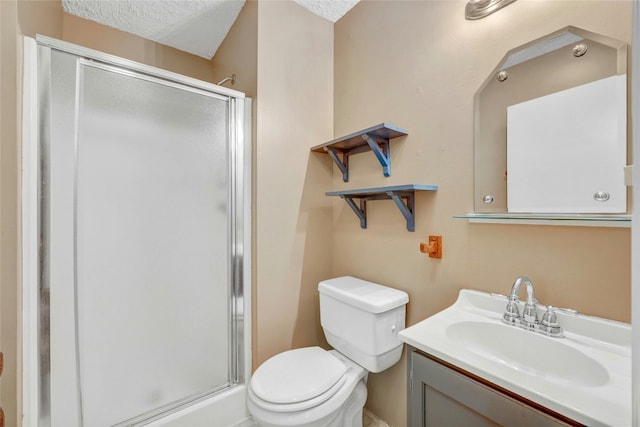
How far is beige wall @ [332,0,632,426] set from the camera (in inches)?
33.4

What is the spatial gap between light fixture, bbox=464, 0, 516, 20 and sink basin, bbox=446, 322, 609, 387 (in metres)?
1.20

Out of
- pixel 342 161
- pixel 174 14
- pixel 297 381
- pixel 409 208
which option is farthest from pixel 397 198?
pixel 174 14

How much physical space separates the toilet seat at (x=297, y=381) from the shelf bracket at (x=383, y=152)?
3.37 ft

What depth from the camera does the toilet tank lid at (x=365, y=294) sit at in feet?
4.01

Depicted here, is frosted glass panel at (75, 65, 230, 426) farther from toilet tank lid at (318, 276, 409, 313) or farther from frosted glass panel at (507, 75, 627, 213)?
frosted glass panel at (507, 75, 627, 213)

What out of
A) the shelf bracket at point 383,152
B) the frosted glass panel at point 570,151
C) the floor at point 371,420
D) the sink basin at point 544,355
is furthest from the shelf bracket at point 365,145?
the floor at point 371,420

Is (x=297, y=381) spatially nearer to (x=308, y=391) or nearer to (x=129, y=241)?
(x=308, y=391)

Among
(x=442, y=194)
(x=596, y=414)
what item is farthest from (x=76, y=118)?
(x=596, y=414)

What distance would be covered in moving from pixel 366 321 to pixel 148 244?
1117mm

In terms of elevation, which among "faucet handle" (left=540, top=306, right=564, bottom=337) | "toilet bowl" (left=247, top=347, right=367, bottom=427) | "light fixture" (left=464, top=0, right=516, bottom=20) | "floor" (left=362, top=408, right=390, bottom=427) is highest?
"light fixture" (left=464, top=0, right=516, bottom=20)

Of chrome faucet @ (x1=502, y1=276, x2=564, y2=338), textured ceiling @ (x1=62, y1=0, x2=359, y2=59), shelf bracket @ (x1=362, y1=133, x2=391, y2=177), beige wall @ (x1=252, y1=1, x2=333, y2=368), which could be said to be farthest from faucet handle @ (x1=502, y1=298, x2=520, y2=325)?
textured ceiling @ (x1=62, y1=0, x2=359, y2=59)

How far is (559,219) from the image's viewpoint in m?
0.82

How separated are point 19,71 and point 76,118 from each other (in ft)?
0.69

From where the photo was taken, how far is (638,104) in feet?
1.07
